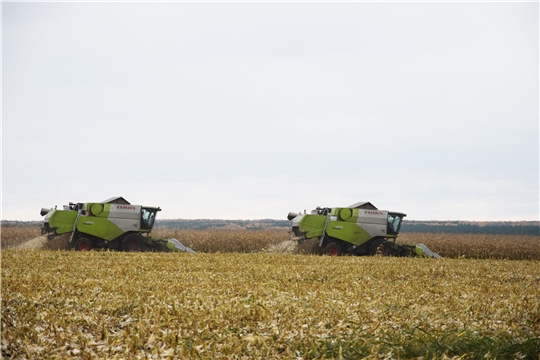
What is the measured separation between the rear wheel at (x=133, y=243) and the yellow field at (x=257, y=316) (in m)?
10.2

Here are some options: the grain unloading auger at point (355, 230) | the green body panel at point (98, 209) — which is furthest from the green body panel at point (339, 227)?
the green body panel at point (98, 209)

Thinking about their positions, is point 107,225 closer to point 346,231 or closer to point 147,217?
point 147,217

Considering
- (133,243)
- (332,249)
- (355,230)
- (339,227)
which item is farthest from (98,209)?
(355,230)

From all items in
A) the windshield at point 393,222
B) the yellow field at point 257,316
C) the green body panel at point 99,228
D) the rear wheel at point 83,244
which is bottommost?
the yellow field at point 257,316

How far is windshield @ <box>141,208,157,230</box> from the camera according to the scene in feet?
81.6

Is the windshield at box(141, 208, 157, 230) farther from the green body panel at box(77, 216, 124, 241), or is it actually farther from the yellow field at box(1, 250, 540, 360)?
the yellow field at box(1, 250, 540, 360)

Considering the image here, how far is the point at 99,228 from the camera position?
78.9 ft

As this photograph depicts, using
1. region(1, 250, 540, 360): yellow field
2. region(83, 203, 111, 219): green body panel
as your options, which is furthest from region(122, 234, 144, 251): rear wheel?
region(1, 250, 540, 360): yellow field

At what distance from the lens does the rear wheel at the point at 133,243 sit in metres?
24.3

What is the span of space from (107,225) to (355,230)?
11157 millimetres

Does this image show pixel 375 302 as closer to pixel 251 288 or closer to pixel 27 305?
pixel 251 288

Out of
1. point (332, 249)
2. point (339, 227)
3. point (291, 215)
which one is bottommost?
point (332, 249)

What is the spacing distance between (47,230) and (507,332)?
69.3 feet

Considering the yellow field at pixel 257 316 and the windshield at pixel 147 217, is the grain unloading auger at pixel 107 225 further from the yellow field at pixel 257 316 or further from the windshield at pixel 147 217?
the yellow field at pixel 257 316
